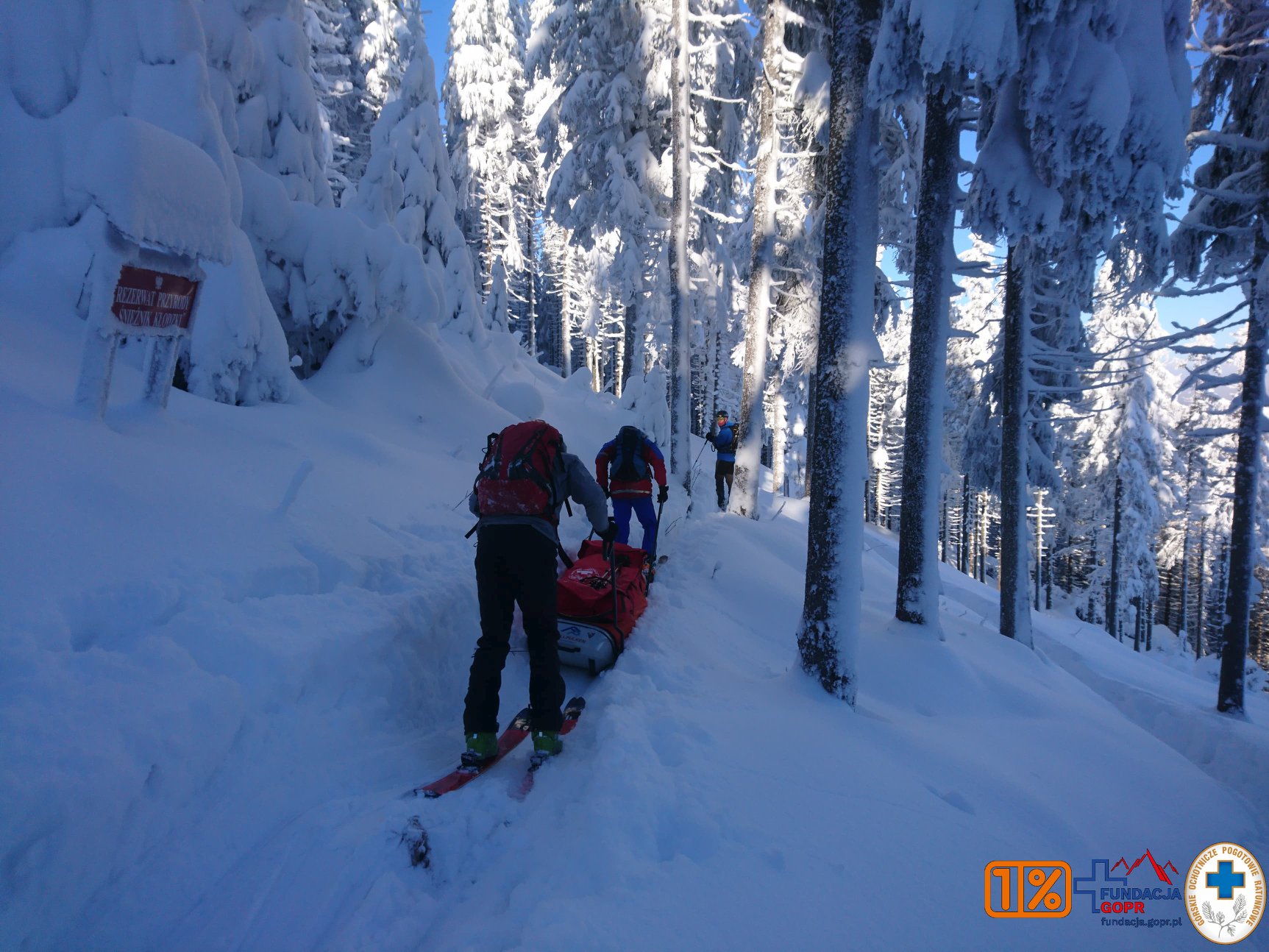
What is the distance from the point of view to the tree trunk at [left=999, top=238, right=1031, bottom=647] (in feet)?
34.2

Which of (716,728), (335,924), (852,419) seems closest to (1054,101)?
(852,419)

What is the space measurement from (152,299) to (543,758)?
192 inches

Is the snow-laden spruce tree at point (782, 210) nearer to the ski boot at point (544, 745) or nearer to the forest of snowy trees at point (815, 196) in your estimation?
the forest of snowy trees at point (815, 196)

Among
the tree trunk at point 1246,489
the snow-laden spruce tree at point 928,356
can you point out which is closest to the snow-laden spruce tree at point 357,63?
the snow-laden spruce tree at point 928,356

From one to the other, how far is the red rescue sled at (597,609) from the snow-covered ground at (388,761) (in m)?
0.23

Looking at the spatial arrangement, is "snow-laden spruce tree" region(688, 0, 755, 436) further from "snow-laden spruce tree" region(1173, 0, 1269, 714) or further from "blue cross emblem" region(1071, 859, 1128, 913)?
"blue cross emblem" region(1071, 859, 1128, 913)

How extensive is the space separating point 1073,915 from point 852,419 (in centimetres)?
337

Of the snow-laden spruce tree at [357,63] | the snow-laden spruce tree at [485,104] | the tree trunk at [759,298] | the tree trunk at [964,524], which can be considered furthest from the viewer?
the tree trunk at [964,524]

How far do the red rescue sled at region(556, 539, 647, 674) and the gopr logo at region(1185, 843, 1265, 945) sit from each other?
387cm

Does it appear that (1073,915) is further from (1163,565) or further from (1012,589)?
(1163,565)

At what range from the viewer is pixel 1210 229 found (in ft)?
28.6

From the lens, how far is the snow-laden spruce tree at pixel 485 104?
2531 centimetres

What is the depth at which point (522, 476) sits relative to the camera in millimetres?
3793

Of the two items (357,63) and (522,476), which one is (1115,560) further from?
(357,63)
